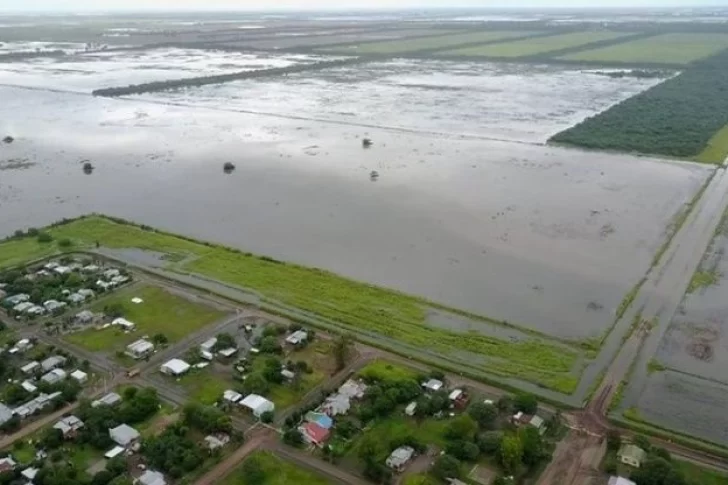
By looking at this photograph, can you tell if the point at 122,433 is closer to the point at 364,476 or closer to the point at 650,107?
the point at 364,476

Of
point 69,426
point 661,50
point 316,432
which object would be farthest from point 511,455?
point 661,50

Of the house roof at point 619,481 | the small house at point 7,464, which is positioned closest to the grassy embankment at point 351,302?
the house roof at point 619,481

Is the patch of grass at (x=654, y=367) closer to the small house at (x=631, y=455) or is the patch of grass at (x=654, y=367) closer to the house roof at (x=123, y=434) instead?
the small house at (x=631, y=455)

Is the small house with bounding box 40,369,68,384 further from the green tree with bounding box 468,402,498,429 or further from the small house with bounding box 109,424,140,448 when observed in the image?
the green tree with bounding box 468,402,498,429

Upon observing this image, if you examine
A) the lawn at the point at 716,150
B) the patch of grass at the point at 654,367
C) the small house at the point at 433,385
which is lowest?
the patch of grass at the point at 654,367

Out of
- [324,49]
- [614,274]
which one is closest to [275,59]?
[324,49]

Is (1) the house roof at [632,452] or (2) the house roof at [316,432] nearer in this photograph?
(1) the house roof at [632,452]

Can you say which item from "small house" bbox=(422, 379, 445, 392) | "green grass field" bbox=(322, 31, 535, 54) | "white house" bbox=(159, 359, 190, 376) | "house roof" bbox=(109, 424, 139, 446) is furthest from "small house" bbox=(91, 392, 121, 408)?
"green grass field" bbox=(322, 31, 535, 54)

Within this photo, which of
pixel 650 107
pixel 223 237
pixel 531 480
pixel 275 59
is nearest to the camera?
pixel 531 480
